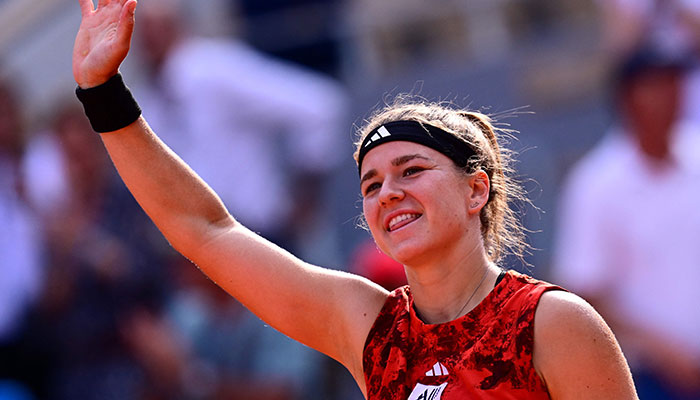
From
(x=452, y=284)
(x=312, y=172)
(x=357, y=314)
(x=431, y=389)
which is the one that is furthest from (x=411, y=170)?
(x=312, y=172)

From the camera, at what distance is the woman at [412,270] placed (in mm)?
2186

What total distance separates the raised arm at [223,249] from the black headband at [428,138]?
0.40 meters

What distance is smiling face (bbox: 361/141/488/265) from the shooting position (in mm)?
2410

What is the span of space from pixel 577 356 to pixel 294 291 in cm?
77

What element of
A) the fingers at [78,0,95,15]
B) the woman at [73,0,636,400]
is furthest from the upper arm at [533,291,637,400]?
the fingers at [78,0,95,15]

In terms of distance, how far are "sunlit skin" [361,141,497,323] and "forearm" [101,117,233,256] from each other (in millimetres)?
457

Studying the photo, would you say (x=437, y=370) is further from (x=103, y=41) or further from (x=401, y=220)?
(x=103, y=41)

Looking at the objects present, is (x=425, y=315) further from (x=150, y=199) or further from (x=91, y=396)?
(x=91, y=396)

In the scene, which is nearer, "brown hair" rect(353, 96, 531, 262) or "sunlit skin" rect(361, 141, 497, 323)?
"sunlit skin" rect(361, 141, 497, 323)

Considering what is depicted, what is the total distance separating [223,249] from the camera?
2639 millimetres

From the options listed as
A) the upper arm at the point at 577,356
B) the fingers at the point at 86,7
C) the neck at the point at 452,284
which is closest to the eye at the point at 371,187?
the neck at the point at 452,284

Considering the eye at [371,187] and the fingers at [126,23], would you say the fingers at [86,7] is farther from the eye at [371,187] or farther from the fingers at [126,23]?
the eye at [371,187]

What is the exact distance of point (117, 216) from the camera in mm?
5887

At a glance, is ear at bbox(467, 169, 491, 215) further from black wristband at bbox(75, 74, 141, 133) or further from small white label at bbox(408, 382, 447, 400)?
black wristband at bbox(75, 74, 141, 133)
